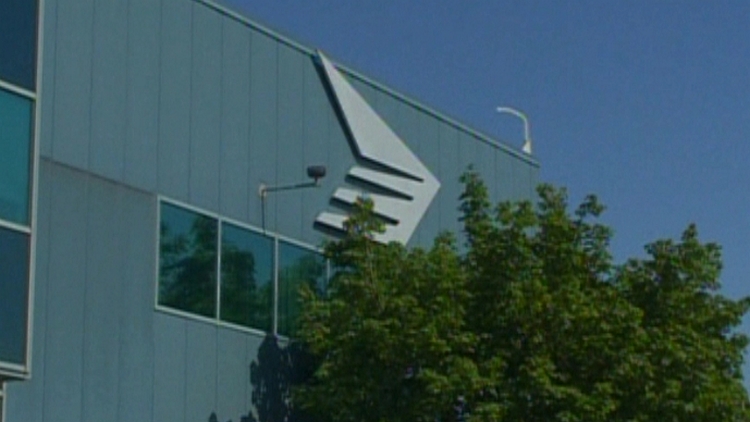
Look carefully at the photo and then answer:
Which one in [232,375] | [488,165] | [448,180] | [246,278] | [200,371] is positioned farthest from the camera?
[488,165]

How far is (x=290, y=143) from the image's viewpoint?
28.9 meters

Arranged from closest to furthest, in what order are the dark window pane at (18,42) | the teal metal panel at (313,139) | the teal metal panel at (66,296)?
the dark window pane at (18,42) → the teal metal panel at (66,296) → the teal metal panel at (313,139)

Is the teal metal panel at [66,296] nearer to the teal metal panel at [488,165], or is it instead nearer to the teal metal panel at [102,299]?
the teal metal panel at [102,299]

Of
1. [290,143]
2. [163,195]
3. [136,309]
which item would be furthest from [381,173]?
[136,309]

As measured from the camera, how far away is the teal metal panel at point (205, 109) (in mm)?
26625

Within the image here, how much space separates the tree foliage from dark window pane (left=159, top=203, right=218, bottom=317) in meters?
1.93

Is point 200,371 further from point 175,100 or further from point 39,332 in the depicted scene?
point 175,100

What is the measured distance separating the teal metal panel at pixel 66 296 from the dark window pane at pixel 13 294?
2.54 m

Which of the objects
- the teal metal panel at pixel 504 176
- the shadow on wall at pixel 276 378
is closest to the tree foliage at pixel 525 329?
the shadow on wall at pixel 276 378

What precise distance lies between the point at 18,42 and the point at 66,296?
13.0ft

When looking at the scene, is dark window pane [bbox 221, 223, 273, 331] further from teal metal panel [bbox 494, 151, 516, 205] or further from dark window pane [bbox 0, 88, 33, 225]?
teal metal panel [bbox 494, 151, 516, 205]

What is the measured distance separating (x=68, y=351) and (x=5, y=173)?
369 cm

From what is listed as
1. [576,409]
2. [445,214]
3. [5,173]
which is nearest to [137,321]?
[5,173]

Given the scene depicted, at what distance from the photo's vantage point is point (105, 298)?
2448 cm
